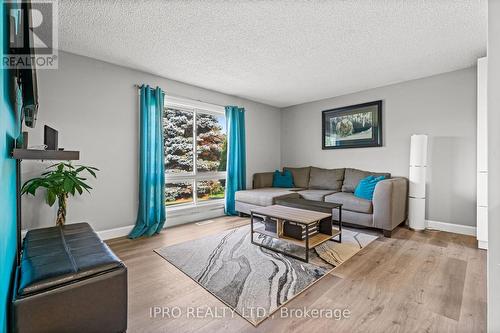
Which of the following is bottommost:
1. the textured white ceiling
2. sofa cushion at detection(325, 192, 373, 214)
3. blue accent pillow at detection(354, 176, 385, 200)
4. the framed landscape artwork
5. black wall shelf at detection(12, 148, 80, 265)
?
sofa cushion at detection(325, 192, 373, 214)

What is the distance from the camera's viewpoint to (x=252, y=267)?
2.19 m

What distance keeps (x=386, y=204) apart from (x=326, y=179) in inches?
57.1

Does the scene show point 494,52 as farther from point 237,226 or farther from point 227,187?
point 227,187

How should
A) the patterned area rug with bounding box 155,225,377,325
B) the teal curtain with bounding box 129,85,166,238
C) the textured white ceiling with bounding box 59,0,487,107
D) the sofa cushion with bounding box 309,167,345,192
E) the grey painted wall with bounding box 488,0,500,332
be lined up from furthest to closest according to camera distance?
1. the sofa cushion with bounding box 309,167,345,192
2. the teal curtain with bounding box 129,85,166,238
3. the textured white ceiling with bounding box 59,0,487,107
4. the patterned area rug with bounding box 155,225,377,325
5. the grey painted wall with bounding box 488,0,500,332

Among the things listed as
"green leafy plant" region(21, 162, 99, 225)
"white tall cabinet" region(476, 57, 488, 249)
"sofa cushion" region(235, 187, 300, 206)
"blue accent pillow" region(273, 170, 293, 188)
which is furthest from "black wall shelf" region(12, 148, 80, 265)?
"white tall cabinet" region(476, 57, 488, 249)

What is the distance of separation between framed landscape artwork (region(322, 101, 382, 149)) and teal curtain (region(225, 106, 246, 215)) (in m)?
1.73

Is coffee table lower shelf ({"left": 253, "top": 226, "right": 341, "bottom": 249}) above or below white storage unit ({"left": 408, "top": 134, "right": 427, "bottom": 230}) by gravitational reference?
below

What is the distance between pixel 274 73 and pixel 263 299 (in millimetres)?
2886

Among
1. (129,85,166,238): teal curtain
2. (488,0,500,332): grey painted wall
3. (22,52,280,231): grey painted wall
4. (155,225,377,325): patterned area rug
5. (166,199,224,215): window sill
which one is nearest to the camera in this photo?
(488,0,500,332): grey painted wall

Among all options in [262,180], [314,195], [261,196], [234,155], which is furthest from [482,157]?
[234,155]

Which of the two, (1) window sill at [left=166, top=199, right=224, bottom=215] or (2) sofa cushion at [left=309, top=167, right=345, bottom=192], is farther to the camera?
(2) sofa cushion at [left=309, top=167, right=345, bottom=192]

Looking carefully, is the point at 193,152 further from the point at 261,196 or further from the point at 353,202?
the point at 353,202

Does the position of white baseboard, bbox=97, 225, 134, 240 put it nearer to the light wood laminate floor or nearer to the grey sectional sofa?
the light wood laminate floor

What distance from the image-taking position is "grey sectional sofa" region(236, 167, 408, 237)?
3057 mm
